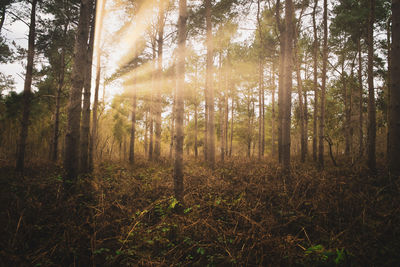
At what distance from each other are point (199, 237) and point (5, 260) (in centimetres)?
219

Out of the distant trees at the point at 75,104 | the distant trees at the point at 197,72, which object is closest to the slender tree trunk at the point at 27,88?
the distant trees at the point at 197,72

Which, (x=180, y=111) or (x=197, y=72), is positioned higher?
(x=197, y=72)

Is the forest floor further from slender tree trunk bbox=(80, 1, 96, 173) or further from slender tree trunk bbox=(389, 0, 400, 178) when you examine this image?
slender tree trunk bbox=(80, 1, 96, 173)

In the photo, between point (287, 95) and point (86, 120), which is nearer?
point (287, 95)

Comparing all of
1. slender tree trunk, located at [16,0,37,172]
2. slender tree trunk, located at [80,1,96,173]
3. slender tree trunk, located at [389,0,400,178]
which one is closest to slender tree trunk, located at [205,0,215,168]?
slender tree trunk, located at [80,1,96,173]

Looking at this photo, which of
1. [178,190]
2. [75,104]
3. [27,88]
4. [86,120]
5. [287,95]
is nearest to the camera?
[178,190]

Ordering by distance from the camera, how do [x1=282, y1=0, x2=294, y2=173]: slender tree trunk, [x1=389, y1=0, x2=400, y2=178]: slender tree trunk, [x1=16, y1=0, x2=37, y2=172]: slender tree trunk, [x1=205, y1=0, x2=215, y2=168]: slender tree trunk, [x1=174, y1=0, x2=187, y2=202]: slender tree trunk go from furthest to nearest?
[x1=205, y1=0, x2=215, y2=168]: slender tree trunk → [x1=16, y1=0, x2=37, y2=172]: slender tree trunk → [x1=282, y1=0, x2=294, y2=173]: slender tree trunk → [x1=389, y1=0, x2=400, y2=178]: slender tree trunk → [x1=174, y1=0, x2=187, y2=202]: slender tree trunk

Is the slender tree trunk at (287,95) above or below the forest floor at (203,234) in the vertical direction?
above

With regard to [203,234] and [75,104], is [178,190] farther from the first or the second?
[75,104]

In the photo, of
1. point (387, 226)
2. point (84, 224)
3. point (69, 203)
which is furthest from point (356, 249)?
point (69, 203)

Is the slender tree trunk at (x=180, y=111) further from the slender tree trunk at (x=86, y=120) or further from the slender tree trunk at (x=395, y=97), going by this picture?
the slender tree trunk at (x=395, y=97)

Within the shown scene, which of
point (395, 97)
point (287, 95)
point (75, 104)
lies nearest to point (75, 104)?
point (75, 104)

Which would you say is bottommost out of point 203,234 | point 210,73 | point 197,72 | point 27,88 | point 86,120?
point 203,234

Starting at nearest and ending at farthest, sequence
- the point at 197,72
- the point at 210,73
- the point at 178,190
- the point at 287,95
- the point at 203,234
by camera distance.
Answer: the point at 203,234 → the point at 178,190 → the point at 287,95 → the point at 210,73 → the point at 197,72
